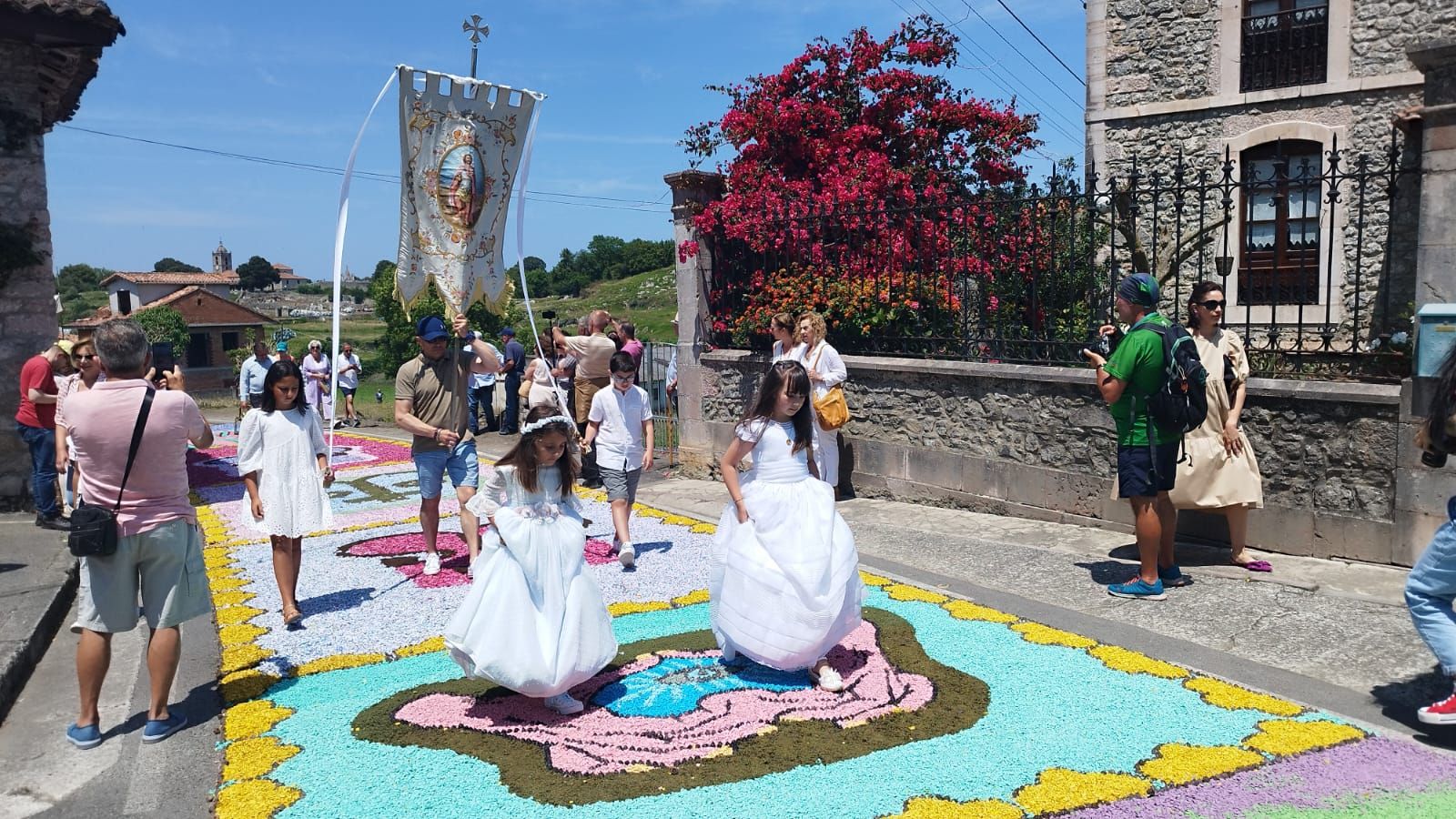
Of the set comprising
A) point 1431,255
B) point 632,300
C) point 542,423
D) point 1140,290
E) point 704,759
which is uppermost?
A: point 632,300

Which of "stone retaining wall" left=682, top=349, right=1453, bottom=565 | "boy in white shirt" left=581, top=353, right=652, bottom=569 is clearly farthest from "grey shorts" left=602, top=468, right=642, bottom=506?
"stone retaining wall" left=682, top=349, right=1453, bottom=565

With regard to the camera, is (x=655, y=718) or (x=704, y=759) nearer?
(x=704, y=759)

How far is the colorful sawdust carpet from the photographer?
3.64 meters

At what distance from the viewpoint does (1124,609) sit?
591 cm

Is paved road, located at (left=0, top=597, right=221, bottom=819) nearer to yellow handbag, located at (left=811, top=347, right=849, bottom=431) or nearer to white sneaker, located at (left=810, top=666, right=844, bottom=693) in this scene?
white sneaker, located at (left=810, top=666, right=844, bottom=693)

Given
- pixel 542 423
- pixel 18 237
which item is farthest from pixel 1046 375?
pixel 18 237

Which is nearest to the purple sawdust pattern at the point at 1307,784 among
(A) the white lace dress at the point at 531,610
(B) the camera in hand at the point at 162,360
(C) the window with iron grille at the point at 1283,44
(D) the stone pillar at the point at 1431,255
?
(A) the white lace dress at the point at 531,610

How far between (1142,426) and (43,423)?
28.7ft

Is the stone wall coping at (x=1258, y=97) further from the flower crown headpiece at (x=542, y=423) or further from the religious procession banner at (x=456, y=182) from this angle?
the flower crown headpiece at (x=542, y=423)

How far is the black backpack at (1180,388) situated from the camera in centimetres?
588

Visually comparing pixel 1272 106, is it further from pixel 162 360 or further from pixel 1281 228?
pixel 162 360

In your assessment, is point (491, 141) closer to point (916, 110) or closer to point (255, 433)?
point (255, 433)

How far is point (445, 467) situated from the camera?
→ 7.11 meters

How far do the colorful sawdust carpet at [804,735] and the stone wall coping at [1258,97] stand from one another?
11.6 m
